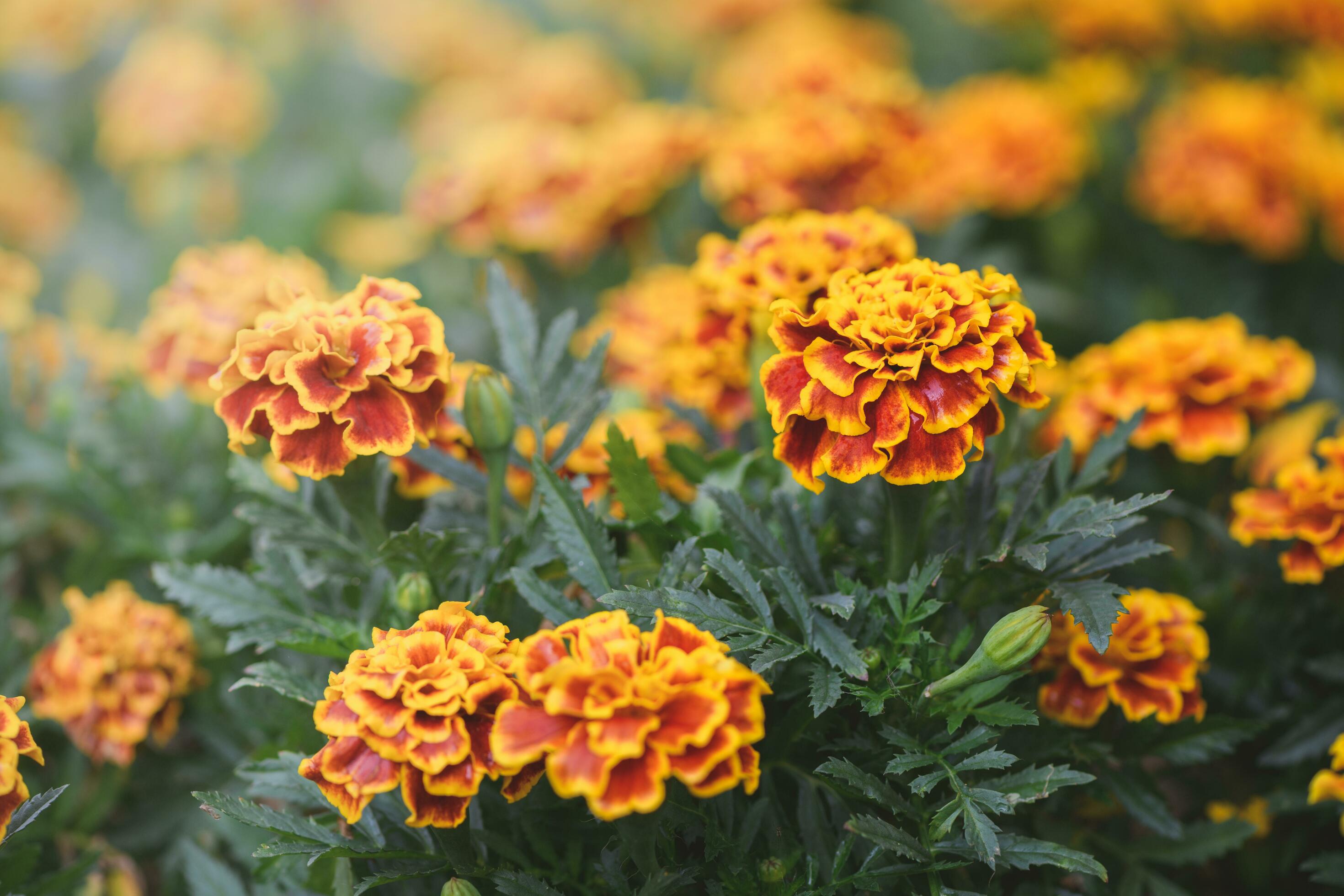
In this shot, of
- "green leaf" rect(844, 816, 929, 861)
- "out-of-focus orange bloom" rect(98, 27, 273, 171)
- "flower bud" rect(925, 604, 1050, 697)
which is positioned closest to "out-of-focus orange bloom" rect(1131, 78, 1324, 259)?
"flower bud" rect(925, 604, 1050, 697)

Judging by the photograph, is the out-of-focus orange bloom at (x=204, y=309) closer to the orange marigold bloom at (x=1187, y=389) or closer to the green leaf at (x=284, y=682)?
the green leaf at (x=284, y=682)

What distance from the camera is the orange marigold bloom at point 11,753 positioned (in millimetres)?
726

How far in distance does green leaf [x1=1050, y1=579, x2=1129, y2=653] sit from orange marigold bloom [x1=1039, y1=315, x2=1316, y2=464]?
36 cm

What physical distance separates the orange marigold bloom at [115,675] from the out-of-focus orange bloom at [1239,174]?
1932 millimetres

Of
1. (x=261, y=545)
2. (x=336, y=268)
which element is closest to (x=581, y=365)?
(x=261, y=545)

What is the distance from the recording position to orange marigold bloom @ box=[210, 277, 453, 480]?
2.57ft

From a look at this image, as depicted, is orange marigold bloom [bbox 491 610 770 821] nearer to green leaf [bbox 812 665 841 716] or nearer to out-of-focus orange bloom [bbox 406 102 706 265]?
green leaf [bbox 812 665 841 716]

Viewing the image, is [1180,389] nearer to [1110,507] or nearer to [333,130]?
[1110,507]

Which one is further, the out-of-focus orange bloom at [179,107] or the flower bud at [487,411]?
the out-of-focus orange bloom at [179,107]

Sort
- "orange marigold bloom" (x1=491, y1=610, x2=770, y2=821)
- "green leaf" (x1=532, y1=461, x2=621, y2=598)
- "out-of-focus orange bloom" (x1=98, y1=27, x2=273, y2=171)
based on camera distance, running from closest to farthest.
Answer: "orange marigold bloom" (x1=491, y1=610, x2=770, y2=821)
"green leaf" (x1=532, y1=461, x2=621, y2=598)
"out-of-focus orange bloom" (x1=98, y1=27, x2=273, y2=171)

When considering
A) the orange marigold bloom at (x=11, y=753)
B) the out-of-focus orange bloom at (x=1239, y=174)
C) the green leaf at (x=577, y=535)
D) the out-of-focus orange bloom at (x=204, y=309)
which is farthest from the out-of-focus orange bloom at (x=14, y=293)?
the out-of-focus orange bloom at (x=1239, y=174)

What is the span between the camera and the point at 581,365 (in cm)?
103

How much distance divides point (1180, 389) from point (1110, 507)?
40 cm

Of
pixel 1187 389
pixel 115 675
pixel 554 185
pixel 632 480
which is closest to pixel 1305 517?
pixel 1187 389
